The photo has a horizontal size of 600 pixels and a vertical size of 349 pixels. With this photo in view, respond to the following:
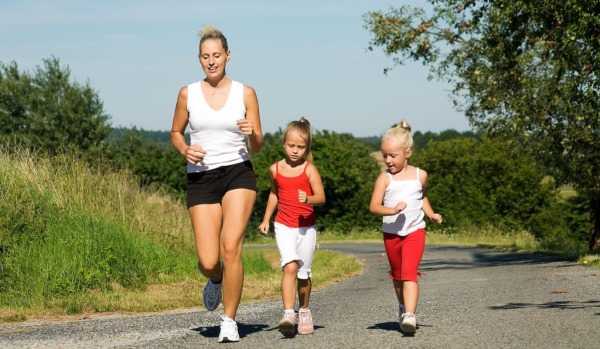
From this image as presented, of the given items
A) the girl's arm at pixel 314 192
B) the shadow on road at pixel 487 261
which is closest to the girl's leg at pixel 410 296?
the girl's arm at pixel 314 192

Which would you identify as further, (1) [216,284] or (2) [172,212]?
(2) [172,212]

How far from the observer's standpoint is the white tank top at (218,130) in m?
7.68

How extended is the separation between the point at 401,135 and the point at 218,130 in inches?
62.7

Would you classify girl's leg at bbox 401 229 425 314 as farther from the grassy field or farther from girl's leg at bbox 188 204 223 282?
the grassy field

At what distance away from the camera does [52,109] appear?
2490 inches

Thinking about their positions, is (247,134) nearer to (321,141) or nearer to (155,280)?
(155,280)

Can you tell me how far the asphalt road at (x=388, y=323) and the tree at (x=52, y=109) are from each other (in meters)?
50.8

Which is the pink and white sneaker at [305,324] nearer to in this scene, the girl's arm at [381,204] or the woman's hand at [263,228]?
the woman's hand at [263,228]

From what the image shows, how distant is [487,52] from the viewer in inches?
892

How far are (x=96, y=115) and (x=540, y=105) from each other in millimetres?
45168

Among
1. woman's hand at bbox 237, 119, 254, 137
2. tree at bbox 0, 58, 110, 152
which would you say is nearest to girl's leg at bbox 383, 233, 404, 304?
woman's hand at bbox 237, 119, 254, 137

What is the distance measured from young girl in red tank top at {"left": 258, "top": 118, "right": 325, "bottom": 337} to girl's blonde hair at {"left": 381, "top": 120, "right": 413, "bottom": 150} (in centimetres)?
67

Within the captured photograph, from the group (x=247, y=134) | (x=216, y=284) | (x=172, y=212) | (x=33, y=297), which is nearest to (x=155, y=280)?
(x=33, y=297)

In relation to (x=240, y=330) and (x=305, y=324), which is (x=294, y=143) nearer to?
(x=305, y=324)
